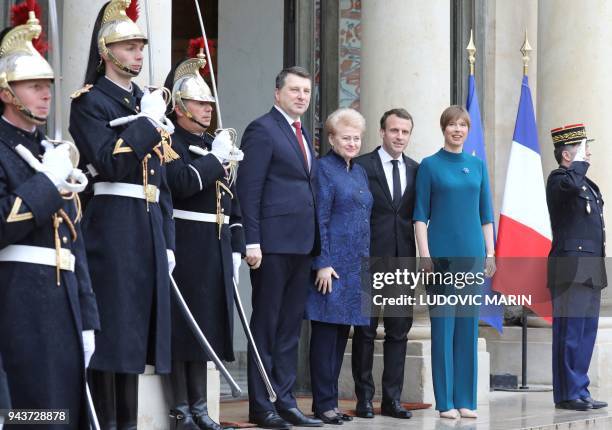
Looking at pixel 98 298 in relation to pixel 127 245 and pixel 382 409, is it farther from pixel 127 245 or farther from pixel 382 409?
pixel 382 409

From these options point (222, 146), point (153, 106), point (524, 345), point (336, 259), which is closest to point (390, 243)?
point (336, 259)

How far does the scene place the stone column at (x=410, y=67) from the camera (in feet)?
31.3

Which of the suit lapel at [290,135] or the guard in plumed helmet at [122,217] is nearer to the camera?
the guard in plumed helmet at [122,217]

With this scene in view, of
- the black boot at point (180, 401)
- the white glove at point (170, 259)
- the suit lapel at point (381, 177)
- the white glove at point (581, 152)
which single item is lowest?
the black boot at point (180, 401)

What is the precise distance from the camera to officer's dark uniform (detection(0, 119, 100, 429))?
15.1ft

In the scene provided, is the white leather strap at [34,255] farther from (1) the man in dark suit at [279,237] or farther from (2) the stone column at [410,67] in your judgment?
(2) the stone column at [410,67]

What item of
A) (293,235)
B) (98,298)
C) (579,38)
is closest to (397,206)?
(293,235)

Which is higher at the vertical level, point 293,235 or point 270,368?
point 293,235

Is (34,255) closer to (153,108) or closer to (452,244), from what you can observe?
(153,108)

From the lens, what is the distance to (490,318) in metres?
10.0

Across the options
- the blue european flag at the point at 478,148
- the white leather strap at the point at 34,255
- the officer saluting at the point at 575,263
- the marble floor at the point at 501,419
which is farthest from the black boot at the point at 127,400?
the blue european flag at the point at 478,148

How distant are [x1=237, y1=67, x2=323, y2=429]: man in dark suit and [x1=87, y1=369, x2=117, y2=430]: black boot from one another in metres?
1.39

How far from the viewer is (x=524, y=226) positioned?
32.8ft

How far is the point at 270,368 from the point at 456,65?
4.90m
